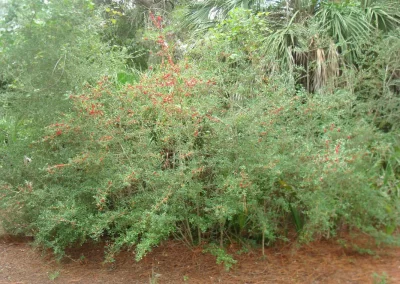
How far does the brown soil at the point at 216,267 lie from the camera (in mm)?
4734

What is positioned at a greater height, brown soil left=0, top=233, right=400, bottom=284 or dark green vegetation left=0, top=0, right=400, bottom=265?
dark green vegetation left=0, top=0, right=400, bottom=265

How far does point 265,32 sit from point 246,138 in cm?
350

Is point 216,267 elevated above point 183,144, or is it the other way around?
point 183,144

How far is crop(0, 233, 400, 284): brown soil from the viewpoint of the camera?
4.73 m

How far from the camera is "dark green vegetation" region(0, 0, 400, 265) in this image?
4535mm

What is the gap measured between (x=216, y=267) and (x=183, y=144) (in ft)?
5.12

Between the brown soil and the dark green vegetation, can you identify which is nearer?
the dark green vegetation

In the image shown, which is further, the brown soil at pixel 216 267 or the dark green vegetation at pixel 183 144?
the brown soil at pixel 216 267

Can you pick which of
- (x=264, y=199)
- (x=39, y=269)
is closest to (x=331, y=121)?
(x=264, y=199)

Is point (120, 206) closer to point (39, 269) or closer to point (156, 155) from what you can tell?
point (156, 155)

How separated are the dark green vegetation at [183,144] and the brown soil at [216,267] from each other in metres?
0.24

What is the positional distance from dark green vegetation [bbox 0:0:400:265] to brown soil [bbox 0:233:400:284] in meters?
0.24

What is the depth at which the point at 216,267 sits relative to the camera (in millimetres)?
5184

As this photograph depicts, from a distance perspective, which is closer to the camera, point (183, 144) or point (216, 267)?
point (183, 144)
